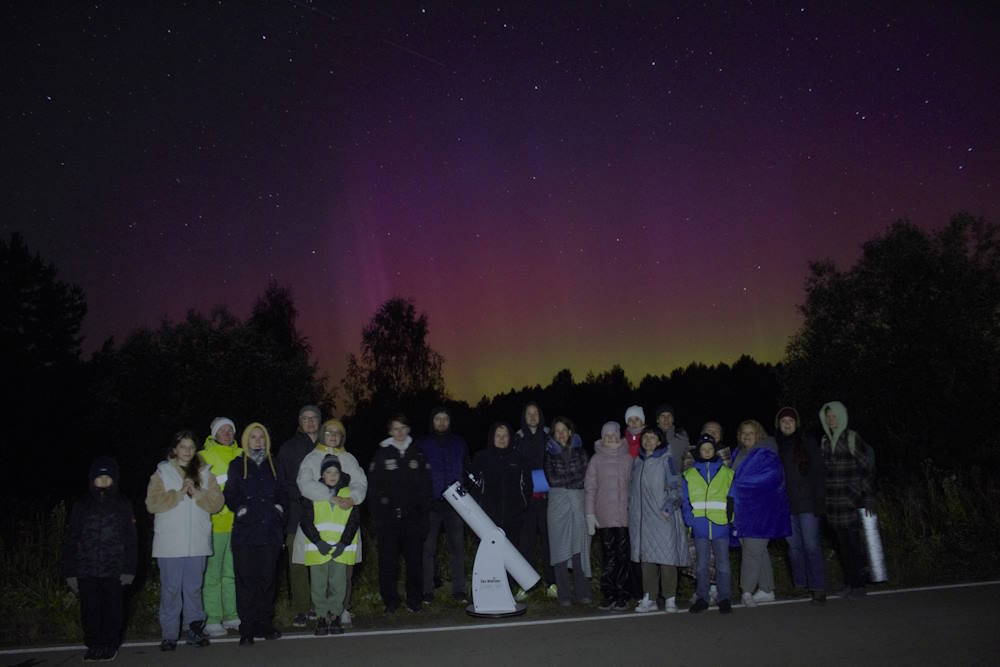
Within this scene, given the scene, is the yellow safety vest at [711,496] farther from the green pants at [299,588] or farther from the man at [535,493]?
the green pants at [299,588]

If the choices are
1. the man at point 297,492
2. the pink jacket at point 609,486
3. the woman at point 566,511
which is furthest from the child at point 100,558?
the pink jacket at point 609,486

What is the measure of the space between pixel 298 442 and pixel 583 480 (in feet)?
10.5

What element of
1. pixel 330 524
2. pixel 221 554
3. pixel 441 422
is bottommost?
pixel 221 554

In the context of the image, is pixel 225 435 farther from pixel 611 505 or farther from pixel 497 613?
pixel 611 505

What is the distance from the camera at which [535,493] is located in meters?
9.66

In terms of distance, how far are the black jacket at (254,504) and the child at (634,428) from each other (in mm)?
4141

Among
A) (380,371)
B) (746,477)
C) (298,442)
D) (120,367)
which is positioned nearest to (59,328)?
(120,367)

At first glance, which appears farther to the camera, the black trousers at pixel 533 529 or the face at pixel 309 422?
the black trousers at pixel 533 529

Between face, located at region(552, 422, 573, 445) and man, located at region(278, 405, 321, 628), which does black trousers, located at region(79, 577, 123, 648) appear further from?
face, located at region(552, 422, 573, 445)

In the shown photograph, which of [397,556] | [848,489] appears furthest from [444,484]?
[848,489]

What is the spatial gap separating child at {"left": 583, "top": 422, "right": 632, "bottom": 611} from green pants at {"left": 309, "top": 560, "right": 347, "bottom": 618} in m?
2.77

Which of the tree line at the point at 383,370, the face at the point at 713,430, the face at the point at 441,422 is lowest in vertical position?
the face at the point at 713,430

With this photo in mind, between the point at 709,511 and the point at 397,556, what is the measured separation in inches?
134

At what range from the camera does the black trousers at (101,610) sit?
7.07m
